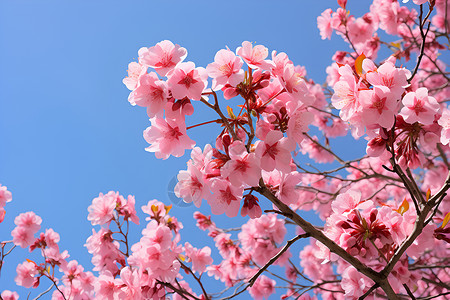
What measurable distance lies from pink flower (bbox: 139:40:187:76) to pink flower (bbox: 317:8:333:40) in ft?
10.7

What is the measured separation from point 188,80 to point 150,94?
0.15 meters

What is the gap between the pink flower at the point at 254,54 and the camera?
4.04ft

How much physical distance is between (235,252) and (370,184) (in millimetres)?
2588

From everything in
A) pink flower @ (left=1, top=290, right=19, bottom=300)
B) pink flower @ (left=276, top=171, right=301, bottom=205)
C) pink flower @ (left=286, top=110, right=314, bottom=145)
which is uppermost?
pink flower @ (left=1, top=290, right=19, bottom=300)

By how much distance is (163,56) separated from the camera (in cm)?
125

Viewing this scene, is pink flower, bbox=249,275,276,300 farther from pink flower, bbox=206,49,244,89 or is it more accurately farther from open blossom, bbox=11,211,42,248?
pink flower, bbox=206,49,244,89

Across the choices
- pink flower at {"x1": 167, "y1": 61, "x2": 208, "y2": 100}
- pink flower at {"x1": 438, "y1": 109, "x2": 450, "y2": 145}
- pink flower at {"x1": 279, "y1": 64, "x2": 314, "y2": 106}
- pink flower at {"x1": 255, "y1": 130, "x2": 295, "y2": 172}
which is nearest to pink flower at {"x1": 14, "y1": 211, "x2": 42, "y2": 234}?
pink flower at {"x1": 167, "y1": 61, "x2": 208, "y2": 100}

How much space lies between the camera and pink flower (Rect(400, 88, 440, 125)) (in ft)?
4.06

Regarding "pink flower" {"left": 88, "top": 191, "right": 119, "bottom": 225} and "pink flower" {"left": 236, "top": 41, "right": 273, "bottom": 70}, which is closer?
"pink flower" {"left": 236, "top": 41, "right": 273, "bottom": 70}

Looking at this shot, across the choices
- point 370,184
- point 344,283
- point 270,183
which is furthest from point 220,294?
point 370,184

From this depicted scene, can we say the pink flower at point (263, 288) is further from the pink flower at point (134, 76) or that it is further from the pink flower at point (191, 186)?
the pink flower at point (134, 76)

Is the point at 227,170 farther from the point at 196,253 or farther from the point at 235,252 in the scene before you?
the point at 235,252

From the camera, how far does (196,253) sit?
2.94m

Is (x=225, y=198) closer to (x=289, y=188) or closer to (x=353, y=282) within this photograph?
(x=289, y=188)
